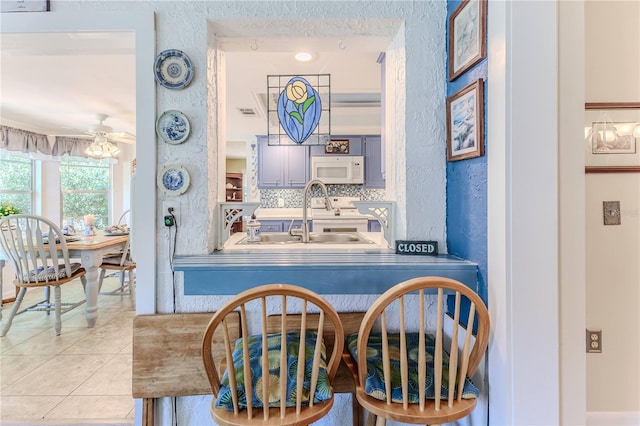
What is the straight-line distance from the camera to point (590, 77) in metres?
1.52

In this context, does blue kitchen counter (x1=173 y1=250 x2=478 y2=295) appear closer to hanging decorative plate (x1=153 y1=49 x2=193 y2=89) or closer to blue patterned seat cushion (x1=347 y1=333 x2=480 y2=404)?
blue patterned seat cushion (x1=347 y1=333 x2=480 y2=404)

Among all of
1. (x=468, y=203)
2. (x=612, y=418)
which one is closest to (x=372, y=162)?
(x=468, y=203)

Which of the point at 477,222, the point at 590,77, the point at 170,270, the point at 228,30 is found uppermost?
the point at 228,30

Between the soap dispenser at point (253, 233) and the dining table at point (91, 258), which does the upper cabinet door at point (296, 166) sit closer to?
the dining table at point (91, 258)

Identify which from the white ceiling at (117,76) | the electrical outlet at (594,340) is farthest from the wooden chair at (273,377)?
the white ceiling at (117,76)

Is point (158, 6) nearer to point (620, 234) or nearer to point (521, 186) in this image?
point (521, 186)

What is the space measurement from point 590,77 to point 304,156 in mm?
3643

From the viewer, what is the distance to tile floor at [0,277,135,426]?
179cm

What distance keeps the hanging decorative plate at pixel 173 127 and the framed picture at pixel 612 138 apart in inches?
73.4

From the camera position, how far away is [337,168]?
4711mm

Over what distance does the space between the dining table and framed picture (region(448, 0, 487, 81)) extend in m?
3.11

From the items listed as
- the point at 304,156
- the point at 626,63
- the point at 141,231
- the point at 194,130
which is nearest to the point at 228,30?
the point at 194,130

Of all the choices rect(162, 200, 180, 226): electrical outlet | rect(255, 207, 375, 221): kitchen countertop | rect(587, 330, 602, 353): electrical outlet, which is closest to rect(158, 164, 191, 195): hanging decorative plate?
rect(162, 200, 180, 226): electrical outlet

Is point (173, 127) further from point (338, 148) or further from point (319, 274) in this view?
point (338, 148)
